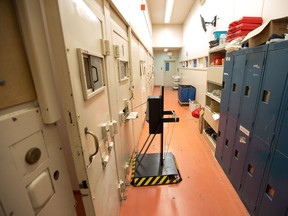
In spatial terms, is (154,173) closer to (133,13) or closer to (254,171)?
(254,171)

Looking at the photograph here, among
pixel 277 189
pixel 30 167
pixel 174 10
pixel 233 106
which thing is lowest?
pixel 277 189

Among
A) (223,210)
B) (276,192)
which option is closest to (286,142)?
(276,192)

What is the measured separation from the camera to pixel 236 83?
199 cm

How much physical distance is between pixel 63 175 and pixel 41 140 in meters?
0.27

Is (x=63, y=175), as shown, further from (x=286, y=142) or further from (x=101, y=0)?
(x=286, y=142)

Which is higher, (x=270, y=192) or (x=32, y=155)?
(x=32, y=155)

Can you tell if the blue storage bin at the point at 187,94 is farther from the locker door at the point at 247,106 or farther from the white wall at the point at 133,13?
the locker door at the point at 247,106

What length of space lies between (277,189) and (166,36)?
31.4 feet

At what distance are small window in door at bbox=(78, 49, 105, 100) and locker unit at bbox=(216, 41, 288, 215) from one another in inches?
60.8

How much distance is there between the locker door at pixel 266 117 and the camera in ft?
4.18

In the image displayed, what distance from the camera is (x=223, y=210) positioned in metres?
1.77

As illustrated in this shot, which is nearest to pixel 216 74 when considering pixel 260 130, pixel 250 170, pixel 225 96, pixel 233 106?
pixel 225 96

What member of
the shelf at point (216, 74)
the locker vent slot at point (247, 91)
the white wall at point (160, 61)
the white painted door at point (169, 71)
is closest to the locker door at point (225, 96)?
the shelf at point (216, 74)

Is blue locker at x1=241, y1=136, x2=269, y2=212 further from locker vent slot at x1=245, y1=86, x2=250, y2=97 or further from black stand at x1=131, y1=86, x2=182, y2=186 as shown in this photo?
black stand at x1=131, y1=86, x2=182, y2=186
